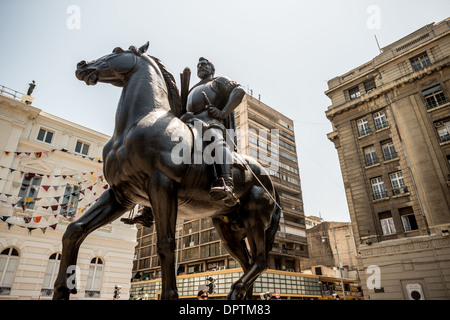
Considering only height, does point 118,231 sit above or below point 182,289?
above

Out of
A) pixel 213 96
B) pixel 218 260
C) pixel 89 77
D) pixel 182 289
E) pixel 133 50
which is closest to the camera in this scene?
pixel 89 77

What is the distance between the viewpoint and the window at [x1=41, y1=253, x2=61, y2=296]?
60.2 feet

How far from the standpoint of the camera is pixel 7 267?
1769 cm

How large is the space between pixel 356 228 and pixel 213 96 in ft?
88.4

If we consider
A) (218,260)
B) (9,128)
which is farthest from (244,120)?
(9,128)

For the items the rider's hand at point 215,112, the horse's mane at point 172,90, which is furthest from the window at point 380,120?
the horse's mane at point 172,90

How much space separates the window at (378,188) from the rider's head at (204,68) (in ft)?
85.3

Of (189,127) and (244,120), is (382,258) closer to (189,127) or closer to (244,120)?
(189,127)

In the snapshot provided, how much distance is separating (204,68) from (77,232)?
282 cm

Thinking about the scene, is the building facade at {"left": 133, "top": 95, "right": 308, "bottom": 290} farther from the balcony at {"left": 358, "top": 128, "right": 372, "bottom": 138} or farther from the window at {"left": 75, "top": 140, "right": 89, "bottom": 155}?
the window at {"left": 75, "top": 140, "right": 89, "bottom": 155}

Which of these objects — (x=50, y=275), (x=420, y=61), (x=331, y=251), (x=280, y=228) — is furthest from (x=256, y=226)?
(x=331, y=251)

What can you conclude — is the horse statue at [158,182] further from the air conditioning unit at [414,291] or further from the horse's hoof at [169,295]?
the air conditioning unit at [414,291]

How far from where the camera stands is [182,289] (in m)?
43.2
